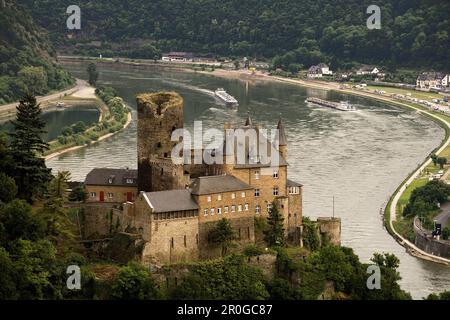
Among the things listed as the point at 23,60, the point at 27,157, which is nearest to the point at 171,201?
the point at 27,157

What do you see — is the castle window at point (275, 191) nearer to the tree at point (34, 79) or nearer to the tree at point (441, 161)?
the tree at point (441, 161)

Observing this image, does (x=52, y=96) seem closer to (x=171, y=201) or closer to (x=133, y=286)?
(x=171, y=201)

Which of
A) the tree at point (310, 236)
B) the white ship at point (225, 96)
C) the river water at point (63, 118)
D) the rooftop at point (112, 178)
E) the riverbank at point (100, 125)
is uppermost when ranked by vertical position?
the rooftop at point (112, 178)

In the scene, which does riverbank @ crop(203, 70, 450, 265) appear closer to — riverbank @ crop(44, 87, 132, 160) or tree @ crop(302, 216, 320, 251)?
tree @ crop(302, 216, 320, 251)

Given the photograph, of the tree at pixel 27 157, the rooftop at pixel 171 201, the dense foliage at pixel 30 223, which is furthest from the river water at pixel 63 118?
the rooftop at pixel 171 201

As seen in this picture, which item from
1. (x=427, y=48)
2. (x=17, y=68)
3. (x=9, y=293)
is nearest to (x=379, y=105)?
(x=427, y=48)

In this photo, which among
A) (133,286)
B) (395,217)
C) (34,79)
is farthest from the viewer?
(34,79)

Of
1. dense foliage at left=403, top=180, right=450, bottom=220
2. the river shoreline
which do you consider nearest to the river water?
the river shoreline
